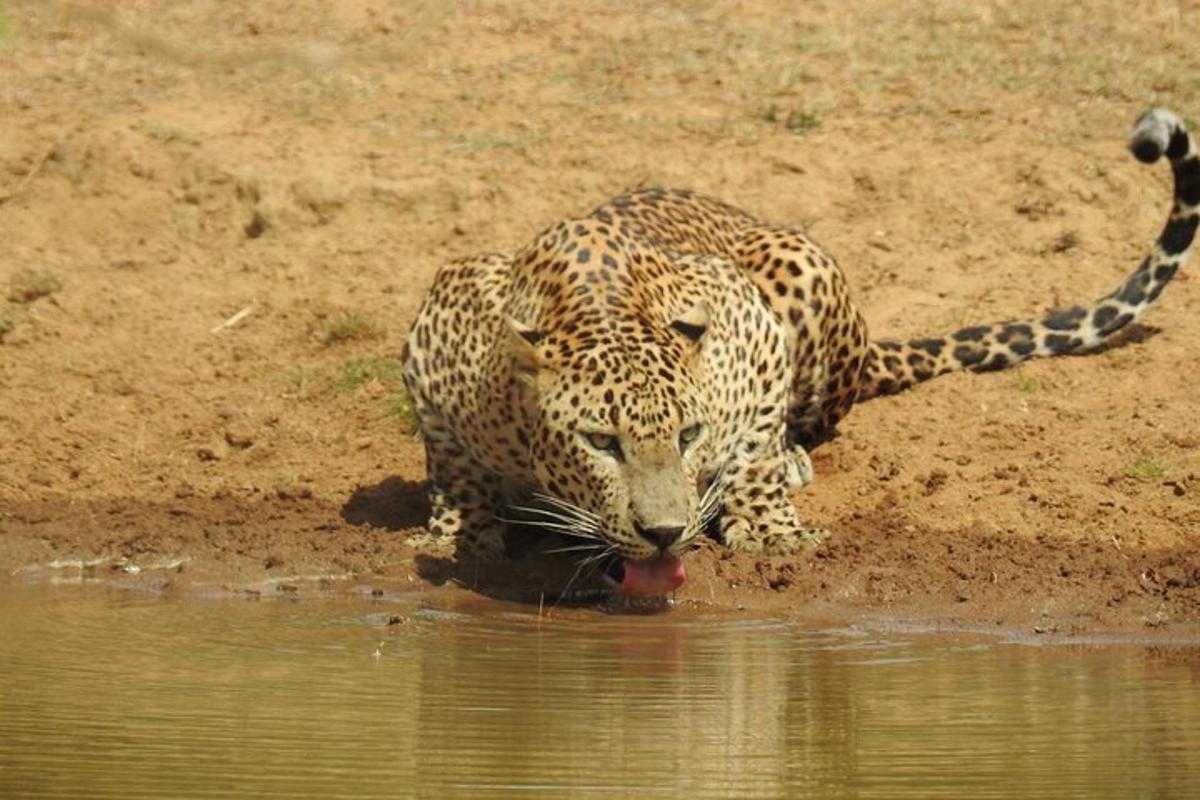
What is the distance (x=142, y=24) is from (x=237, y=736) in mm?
10389

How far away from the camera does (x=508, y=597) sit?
10.3 meters

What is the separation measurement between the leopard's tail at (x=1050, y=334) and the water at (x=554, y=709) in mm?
2877

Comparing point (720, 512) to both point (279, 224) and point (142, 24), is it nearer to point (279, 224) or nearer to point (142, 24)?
point (279, 224)

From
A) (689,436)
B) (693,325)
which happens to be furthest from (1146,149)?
(689,436)

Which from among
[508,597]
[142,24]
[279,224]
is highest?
[142,24]

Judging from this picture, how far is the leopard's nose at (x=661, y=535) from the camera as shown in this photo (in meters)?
9.30

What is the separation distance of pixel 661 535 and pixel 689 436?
0.60 metres

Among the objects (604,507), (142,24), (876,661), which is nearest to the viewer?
(876,661)

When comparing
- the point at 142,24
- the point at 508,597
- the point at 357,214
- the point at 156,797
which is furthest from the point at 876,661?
the point at 142,24

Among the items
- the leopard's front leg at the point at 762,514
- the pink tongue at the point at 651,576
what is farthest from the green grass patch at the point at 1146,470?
the pink tongue at the point at 651,576

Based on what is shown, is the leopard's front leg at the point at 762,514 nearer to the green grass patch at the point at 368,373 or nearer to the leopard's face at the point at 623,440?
the leopard's face at the point at 623,440

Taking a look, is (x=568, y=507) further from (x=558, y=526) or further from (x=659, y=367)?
(x=659, y=367)

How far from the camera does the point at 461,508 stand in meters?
10.9

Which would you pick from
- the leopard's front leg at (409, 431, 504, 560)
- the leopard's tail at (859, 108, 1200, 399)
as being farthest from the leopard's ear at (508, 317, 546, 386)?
the leopard's tail at (859, 108, 1200, 399)
